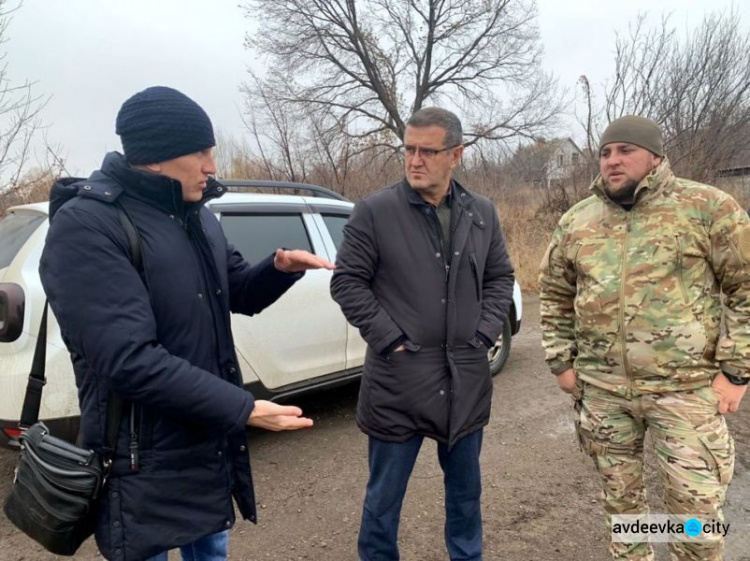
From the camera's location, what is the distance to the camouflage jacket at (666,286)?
6.25ft

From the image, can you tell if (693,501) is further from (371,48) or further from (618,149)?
(371,48)

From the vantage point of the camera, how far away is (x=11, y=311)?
238 centimetres

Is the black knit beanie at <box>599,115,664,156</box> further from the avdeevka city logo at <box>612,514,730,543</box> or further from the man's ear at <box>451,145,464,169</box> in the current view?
the avdeevka city logo at <box>612,514,730,543</box>

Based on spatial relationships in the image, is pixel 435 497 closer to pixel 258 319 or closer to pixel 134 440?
pixel 258 319

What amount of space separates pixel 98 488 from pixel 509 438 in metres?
2.93

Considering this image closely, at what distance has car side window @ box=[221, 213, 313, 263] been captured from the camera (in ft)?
11.2

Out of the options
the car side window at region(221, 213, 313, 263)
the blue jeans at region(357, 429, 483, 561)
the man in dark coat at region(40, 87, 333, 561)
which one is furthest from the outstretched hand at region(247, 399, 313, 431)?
the car side window at region(221, 213, 313, 263)

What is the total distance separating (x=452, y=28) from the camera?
20422 millimetres

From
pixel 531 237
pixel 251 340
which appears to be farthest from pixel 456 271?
pixel 531 237

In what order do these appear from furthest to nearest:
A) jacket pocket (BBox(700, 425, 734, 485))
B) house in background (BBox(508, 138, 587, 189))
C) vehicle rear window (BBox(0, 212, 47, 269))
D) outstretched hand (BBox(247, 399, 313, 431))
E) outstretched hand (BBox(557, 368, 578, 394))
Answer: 1. house in background (BBox(508, 138, 587, 189))
2. vehicle rear window (BBox(0, 212, 47, 269))
3. outstretched hand (BBox(557, 368, 578, 394))
4. jacket pocket (BBox(700, 425, 734, 485))
5. outstretched hand (BBox(247, 399, 313, 431))

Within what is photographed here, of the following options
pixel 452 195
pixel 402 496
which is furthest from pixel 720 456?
pixel 452 195

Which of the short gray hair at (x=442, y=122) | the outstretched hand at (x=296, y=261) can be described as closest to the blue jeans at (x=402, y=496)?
the outstretched hand at (x=296, y=261)

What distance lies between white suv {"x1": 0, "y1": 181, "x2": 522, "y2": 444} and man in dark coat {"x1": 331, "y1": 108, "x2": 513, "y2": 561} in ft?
4.73

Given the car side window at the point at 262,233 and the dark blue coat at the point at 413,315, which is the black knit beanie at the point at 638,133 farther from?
the car side window at the point at 262,233
